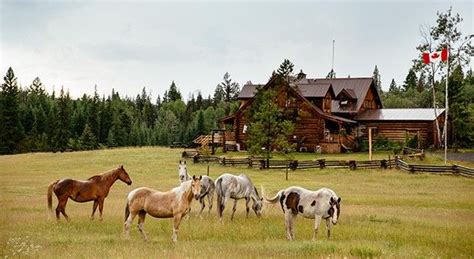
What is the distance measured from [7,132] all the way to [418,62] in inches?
2302

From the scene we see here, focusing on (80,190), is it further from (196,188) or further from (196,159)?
(196,159)

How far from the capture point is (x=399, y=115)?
210 ft

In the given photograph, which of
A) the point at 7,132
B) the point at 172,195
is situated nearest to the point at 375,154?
the point at 172,195

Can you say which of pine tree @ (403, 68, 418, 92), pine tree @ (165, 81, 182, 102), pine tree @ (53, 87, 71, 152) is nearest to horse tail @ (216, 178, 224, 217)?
pine tree @ (53, 87, 71, 152)

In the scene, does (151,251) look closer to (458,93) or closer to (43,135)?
(458,93)

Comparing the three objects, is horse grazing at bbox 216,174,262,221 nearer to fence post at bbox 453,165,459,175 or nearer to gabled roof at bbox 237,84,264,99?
fence post at bbox 453,165,459,175

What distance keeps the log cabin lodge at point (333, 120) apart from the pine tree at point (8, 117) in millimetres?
34242

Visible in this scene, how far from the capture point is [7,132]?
7725cm

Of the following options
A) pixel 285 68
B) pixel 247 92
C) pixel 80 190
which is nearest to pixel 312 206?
pixel 80 190

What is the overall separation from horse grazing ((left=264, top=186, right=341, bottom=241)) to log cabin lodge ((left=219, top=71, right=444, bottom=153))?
134 ft

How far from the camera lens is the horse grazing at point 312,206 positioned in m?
13.8

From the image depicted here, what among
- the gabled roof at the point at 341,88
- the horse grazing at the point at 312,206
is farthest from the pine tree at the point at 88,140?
the horse grazing at the point at 312,206

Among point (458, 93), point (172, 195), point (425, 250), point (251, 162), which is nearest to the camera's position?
point (425, 250)

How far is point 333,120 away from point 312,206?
4584 centimetres
